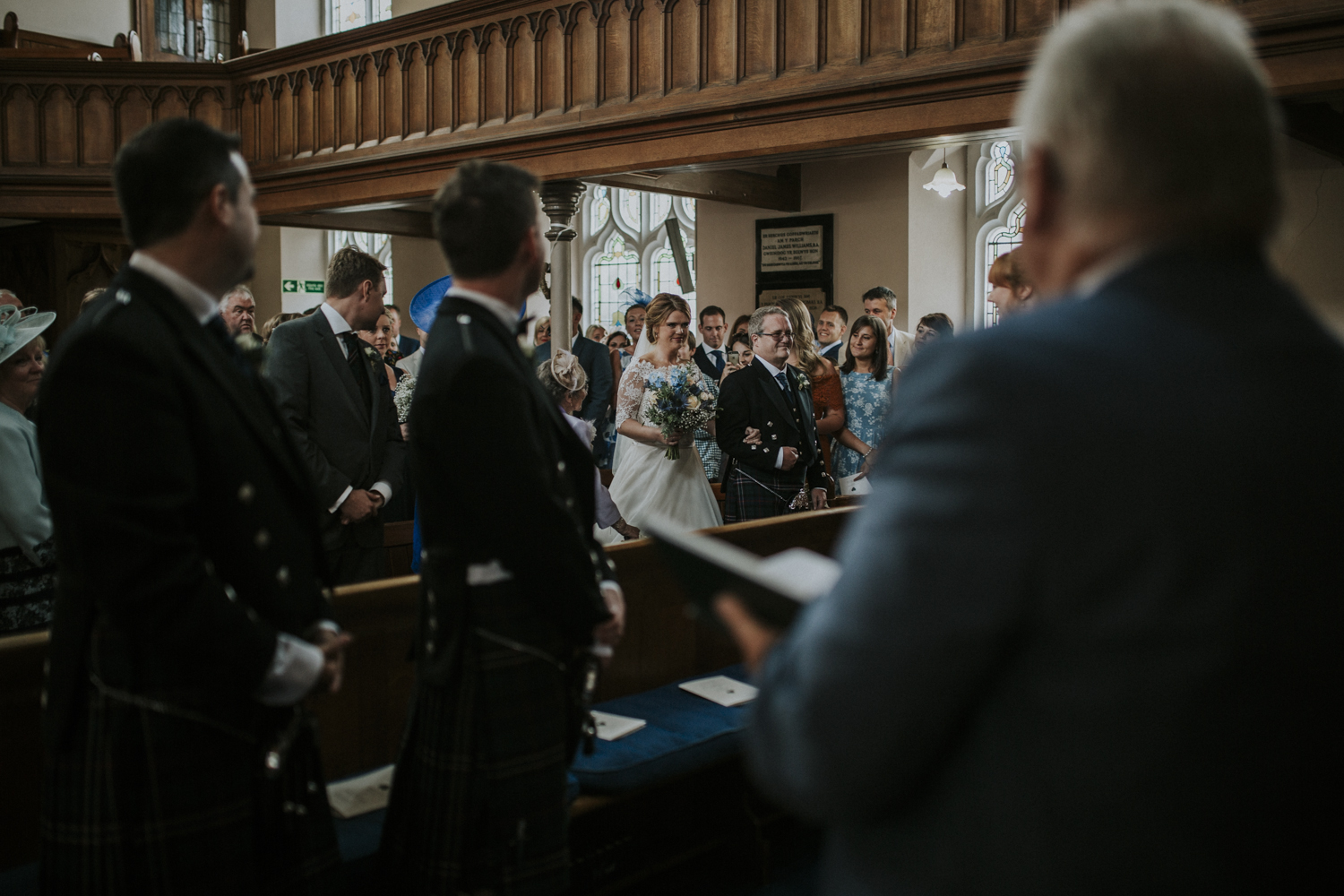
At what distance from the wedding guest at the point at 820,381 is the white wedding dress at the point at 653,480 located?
80 cm

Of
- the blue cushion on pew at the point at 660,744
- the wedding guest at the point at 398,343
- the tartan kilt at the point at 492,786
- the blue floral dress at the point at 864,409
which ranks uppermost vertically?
the wedding guest at the point at 398,343

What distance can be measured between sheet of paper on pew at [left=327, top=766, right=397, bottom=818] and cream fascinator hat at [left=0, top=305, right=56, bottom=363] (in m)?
1.79

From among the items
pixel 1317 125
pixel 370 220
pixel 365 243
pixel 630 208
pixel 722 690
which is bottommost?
pixel 722 690

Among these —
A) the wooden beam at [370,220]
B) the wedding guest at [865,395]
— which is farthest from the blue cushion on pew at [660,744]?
the wooden beam at [370,220]

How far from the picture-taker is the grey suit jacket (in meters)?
3.84

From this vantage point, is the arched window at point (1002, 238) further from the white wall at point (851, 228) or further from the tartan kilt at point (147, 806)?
the tartan kilt at point (147, 806)

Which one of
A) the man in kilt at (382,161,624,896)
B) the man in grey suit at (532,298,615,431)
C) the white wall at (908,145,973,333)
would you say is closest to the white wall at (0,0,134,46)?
the man in grey suit at (532,298,615,431)

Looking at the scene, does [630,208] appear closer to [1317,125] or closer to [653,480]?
[1317,125]

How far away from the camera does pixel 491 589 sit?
6.36 feet

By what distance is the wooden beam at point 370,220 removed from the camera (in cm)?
1060

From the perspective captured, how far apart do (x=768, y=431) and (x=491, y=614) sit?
3.47 m

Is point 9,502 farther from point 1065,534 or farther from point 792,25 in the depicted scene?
point 792,25

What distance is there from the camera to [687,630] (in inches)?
141

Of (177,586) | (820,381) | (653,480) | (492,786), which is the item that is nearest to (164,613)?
(177,586)
